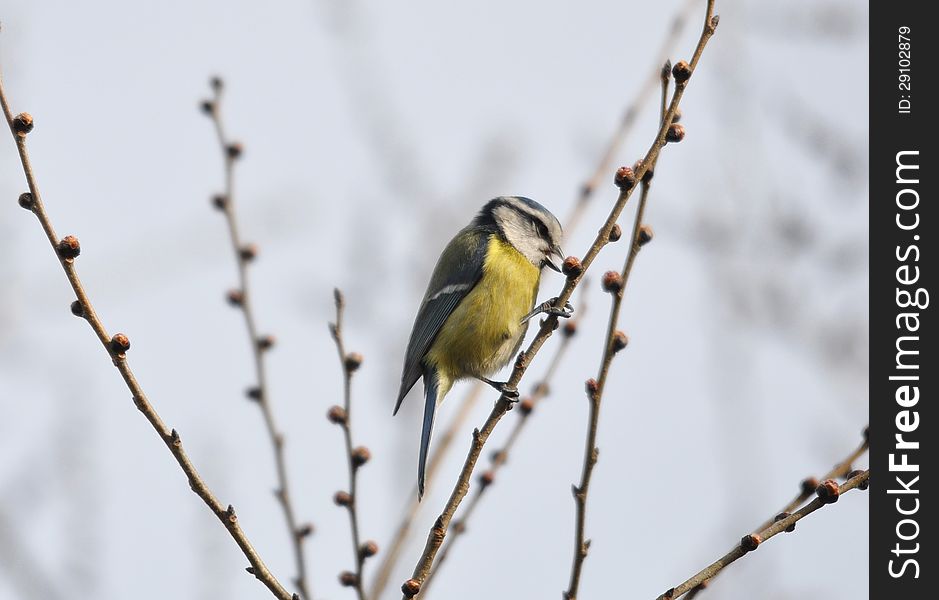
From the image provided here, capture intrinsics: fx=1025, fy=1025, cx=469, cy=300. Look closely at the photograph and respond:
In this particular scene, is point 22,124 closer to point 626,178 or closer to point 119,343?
point 119,343

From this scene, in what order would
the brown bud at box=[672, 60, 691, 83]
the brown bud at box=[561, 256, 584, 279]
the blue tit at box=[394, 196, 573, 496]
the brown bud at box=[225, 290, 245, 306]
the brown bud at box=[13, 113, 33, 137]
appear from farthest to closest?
1. the blue tit at box=[394, 196, 573, 496]
2. the brown bud at box=[225, 290, 245, 306]
3. the brown bud at box=[561, 256, 584, 279]
4. the brown bud at box=[672, 60, 691, 83]
5. the brown bud at box=[13, 113, 33, 137]

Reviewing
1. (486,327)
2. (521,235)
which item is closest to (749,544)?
(486,327)

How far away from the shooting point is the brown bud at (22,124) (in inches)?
94.0

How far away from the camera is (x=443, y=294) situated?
4980 millimetres

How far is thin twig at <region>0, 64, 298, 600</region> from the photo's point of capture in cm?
240

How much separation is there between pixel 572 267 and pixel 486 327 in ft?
5.57

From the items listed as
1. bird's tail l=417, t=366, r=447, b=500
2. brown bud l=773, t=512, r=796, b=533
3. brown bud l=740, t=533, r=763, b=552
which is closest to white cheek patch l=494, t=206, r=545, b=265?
bird's tail l=417, t=366, r=447, b=500

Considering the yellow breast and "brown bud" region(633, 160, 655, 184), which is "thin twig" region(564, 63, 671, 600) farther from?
the yellow breast

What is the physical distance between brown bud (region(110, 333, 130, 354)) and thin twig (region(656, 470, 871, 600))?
1.44 m

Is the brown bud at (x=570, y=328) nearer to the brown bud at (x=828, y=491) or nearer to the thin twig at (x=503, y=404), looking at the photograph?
the thin twig at (x=503, y=404)

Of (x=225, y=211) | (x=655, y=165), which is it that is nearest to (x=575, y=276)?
(x=655, y=165)

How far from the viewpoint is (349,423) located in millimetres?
3045
